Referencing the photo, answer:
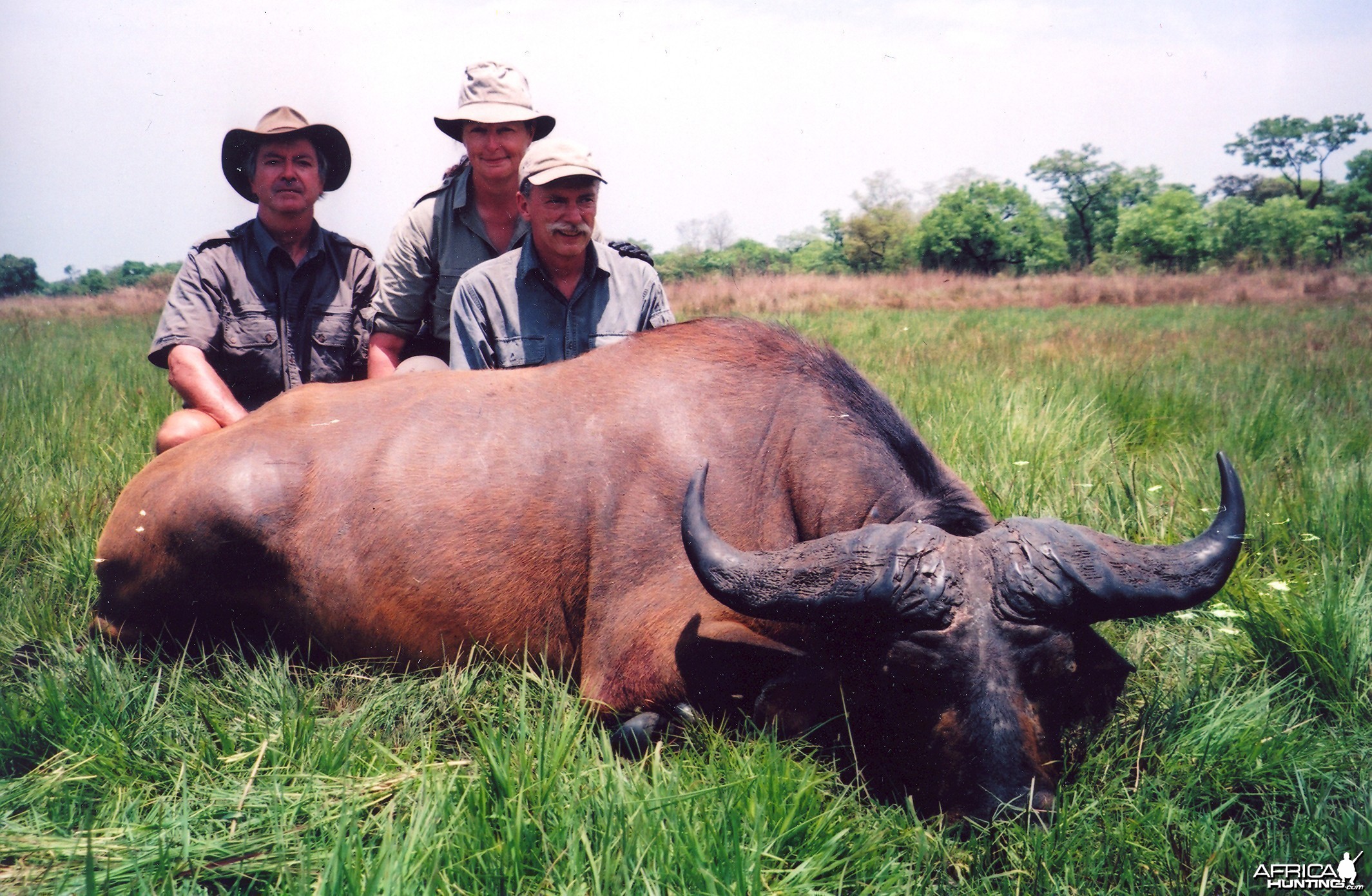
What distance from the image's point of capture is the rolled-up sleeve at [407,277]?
5922 millimetres

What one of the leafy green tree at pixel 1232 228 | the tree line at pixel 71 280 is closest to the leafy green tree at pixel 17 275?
the tree line at pixel 71 280

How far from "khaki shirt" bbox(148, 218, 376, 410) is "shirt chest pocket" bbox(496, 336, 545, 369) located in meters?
1.18

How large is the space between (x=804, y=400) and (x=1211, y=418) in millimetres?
4380

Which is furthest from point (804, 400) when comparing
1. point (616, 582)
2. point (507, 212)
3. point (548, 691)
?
point (507, 212)

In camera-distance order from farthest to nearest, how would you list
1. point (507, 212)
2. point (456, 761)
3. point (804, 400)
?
point (507, 212)
point (804, 400)
point (456, 761)

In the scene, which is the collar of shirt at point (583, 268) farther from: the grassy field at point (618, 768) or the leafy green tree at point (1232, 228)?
the leafy green tree at point (1232, 228)

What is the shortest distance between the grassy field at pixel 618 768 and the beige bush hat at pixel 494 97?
3.25 meters

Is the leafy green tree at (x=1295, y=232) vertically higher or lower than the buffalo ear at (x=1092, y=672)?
higher

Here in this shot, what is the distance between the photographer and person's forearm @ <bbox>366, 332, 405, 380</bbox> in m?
5.76

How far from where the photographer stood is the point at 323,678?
348 cm

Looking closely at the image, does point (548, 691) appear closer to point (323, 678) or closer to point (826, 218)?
point (323, 678)

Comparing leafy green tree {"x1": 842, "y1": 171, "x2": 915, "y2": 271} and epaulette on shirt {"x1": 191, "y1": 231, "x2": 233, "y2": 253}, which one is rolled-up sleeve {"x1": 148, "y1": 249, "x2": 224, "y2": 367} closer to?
epaulette on shirt {"x1": 191, "y1": 231, "x2": 233, "y2": 253}

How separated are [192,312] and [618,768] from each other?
4.14m

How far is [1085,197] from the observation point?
51.8 meters
